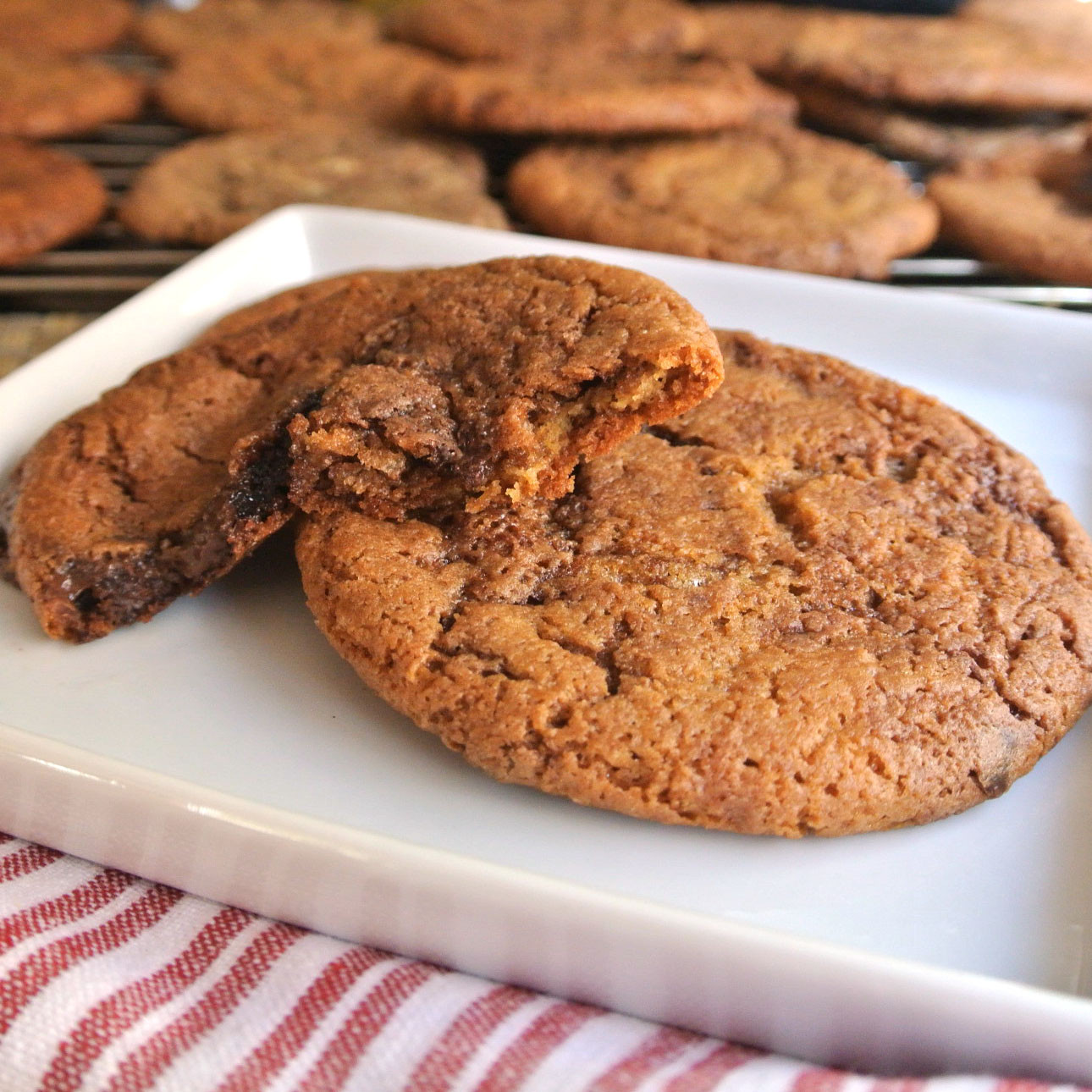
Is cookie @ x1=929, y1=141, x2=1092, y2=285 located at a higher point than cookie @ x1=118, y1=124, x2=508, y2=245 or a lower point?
higher

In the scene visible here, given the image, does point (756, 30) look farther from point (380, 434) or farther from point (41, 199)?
point (380, 434)

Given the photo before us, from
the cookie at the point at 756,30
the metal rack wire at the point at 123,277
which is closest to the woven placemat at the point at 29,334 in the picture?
the metal rack wire at the point at 123,277

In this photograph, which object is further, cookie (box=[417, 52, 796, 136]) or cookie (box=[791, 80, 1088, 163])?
cookie (box=[791, 80, 1088, 163])

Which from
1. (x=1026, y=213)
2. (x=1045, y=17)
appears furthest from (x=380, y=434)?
(x=1045, y=17)

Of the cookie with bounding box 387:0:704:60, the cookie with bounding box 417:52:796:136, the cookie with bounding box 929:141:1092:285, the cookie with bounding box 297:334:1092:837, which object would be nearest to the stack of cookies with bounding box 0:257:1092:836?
the cookie with bounding box 297:334:1092:837

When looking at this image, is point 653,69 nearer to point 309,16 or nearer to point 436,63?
point 436,63

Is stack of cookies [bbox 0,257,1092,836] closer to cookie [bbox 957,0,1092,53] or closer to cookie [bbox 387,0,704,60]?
cookie [bbox 387,0,704,60]

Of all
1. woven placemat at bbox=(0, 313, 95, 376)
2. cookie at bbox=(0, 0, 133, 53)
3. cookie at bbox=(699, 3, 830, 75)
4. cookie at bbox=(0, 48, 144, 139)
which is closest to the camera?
woven placemat at bbox=(0, 313, 95, 376)
